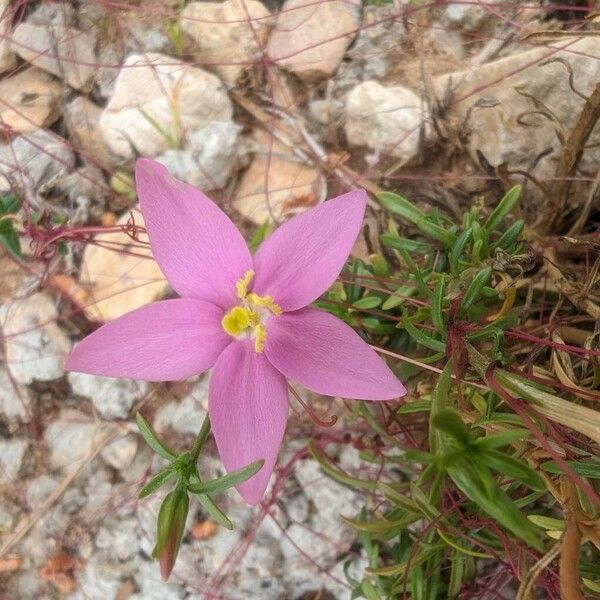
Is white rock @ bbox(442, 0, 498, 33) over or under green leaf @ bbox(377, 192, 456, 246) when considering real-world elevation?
over

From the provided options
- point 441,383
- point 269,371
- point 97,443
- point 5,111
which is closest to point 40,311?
point 97,443

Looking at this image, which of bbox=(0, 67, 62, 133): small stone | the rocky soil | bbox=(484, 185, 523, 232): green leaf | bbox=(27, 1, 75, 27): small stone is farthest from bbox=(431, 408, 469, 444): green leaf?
bbox=(27, 1, 75, 27): small stone

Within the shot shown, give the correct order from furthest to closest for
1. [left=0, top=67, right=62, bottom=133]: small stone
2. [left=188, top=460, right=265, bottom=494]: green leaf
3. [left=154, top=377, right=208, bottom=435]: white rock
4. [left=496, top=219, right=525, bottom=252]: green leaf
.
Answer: [left=0, top=67, right=62, bottom=133]: small stone, [left=154, top=377, right=208, bottom=435]: white rock, [left=496, top=219, right=525, bottom=252]: green leaf, [left=188, top=460, right=265, bottom=494]: green leaf

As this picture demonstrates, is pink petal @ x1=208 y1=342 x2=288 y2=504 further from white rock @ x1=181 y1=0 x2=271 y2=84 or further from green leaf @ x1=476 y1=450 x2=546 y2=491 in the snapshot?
white rock @ x1=181 y1=0 x2=271 y2=84

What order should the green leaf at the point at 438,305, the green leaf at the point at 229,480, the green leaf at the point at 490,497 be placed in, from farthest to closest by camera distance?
the green leaf at the point at 438,305 → the green leaf at the point at 229,480 → the green leaf at the point at 490,497

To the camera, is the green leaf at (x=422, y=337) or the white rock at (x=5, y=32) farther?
the white rock at (x=5, y=32)

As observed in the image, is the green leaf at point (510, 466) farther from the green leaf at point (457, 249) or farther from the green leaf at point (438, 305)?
the green leaf at point (457, 249)

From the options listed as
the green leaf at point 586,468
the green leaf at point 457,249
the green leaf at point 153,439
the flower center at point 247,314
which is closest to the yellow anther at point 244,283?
the flower center at point 247,314
